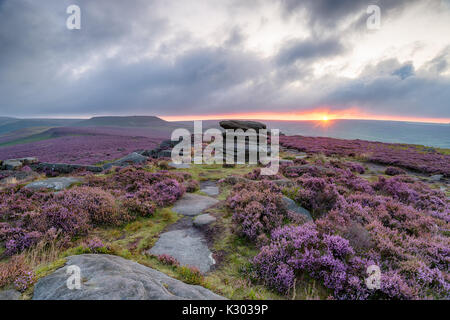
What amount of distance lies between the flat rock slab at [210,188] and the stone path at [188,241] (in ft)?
6.87

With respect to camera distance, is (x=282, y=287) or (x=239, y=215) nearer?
(x=282, y=287)

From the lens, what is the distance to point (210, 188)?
40.6ft

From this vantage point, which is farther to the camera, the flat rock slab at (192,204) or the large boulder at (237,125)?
the large boulder at (237,125)

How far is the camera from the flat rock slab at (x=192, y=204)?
8.77m

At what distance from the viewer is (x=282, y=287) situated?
4.13m

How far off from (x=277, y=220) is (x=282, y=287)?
112 inches

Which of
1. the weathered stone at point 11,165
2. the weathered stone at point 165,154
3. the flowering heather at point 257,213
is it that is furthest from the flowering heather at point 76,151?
the flowering heather at point 257,213

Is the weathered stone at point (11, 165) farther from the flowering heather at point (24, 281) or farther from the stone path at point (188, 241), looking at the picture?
the flowering heather at point (24, 281)

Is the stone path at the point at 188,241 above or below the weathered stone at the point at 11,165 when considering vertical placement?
below

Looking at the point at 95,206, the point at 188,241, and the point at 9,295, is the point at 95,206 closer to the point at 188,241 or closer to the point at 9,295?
the point at 188,241

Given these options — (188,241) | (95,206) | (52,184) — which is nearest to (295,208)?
(188,241)

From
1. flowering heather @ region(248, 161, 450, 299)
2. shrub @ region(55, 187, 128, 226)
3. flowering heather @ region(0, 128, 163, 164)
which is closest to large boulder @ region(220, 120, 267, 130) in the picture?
flowering heather @ region(0, 128, 163, 164)

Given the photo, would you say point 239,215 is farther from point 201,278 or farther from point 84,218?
point 84,218
